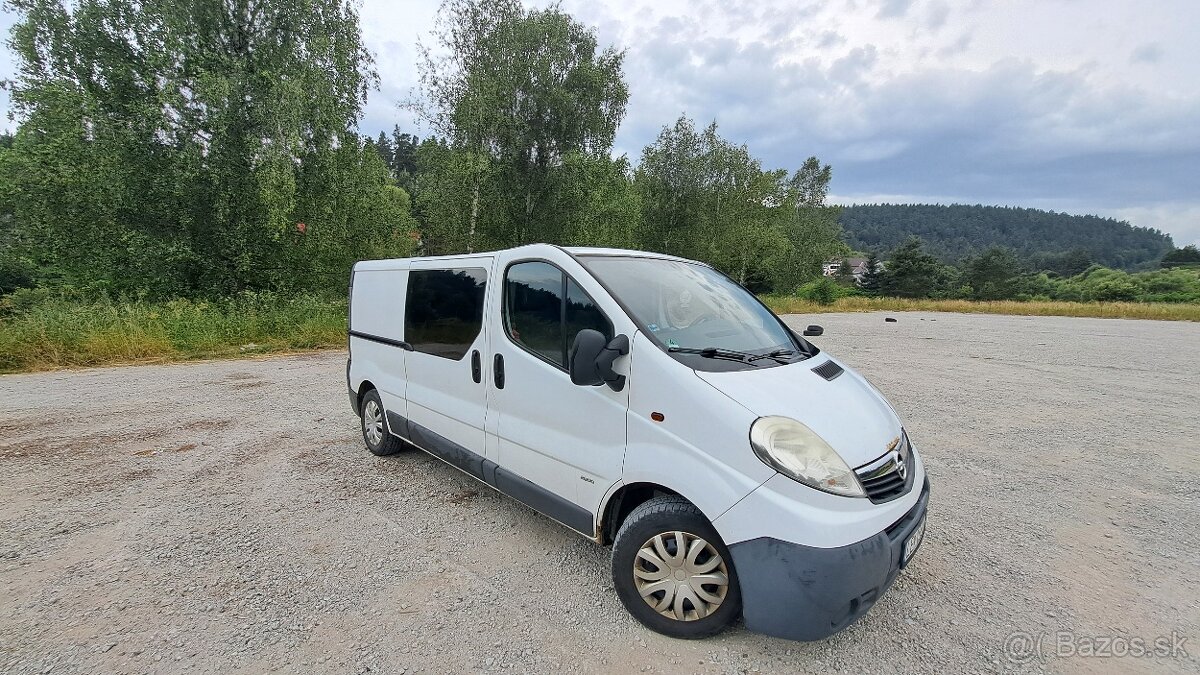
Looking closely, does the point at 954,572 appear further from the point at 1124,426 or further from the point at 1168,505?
the point at 1124,426

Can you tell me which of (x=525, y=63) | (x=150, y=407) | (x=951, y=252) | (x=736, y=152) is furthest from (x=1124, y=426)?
(x=951, y=252)

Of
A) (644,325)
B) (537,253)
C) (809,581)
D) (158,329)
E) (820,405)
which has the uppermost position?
(537,253)

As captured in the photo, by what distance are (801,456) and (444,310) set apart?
8.34 ft

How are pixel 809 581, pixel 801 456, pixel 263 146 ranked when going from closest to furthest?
pixel 809 581, pixel 801 456, pixel 263 146

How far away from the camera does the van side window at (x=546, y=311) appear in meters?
2.53

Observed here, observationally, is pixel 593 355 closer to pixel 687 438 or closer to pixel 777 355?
pixel 687 438

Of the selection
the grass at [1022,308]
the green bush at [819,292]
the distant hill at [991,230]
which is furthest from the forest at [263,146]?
the distant hill at [991,230]

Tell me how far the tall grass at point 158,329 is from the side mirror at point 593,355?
10701 millimetres

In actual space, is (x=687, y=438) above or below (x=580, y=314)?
below

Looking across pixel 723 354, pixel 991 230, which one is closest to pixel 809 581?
pixel 723 354

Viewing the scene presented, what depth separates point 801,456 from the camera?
1.94 meters

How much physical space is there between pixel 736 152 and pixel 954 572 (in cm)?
2841

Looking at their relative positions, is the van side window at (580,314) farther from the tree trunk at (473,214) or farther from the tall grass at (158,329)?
the tree trunk at (473,214)

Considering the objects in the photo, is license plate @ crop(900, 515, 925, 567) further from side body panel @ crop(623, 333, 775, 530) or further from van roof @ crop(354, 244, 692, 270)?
van roof @ crop(354, 244, 692, 270)
